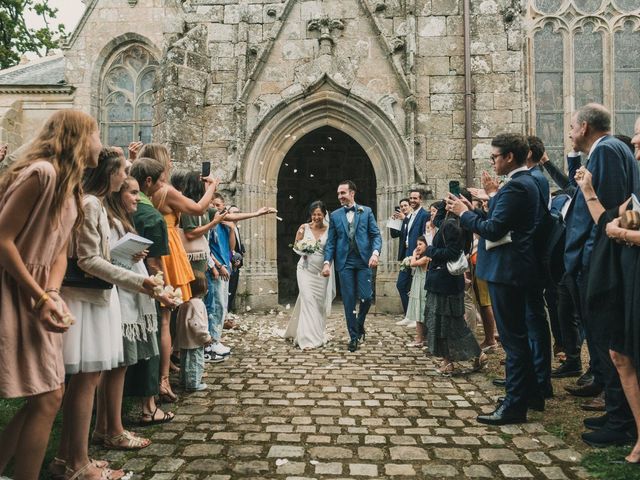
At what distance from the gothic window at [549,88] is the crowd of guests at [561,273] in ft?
19.7

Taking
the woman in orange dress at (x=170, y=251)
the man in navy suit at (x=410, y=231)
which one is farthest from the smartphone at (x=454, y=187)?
the man in navy suit at (x=410, y=231)

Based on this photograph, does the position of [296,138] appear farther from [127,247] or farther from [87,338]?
[87,338]

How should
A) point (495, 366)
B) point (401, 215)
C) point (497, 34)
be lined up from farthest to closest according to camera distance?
1. point (497, 34)
2. point (401, 215)
3. point (495, 366)

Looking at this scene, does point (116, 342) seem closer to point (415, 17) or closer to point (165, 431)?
point (165, 431)

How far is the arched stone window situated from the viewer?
49.0ft

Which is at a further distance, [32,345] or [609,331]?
[609,331]

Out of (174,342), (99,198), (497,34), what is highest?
(497,34)

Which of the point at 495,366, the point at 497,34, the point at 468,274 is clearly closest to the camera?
the point at 495,366

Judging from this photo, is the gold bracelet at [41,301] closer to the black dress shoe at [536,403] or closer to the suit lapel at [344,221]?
the black dress shoe at [536,403]

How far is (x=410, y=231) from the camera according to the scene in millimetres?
8156

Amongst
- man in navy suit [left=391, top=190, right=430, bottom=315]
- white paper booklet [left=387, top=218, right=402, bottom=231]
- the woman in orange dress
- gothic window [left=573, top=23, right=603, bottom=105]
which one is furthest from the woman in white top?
gothic window [left=573, top=23, right=603, bottom=105]

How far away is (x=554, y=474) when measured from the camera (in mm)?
2936

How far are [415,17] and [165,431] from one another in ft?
30.6

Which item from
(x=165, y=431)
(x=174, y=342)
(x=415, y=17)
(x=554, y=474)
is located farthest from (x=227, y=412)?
(x=415, y=17)
